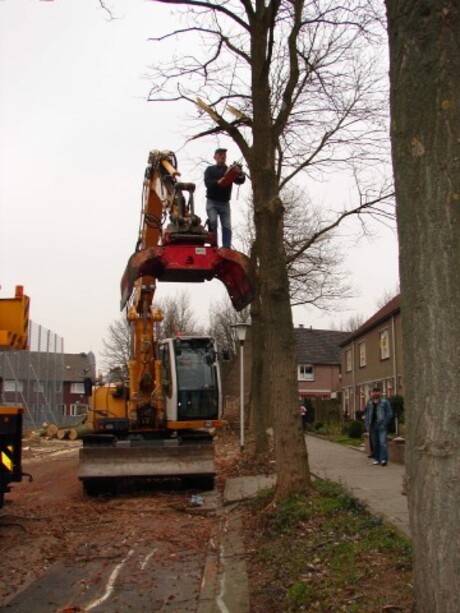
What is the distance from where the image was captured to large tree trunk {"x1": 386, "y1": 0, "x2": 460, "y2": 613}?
3490 mm

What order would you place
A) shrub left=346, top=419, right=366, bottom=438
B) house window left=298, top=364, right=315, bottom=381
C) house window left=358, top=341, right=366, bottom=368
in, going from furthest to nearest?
house window left=298, top=364, right=315, bottom=381, house window left=358, top=341, right=366, bottom=368, shrub left=346, top=419, right=366, bottom=438

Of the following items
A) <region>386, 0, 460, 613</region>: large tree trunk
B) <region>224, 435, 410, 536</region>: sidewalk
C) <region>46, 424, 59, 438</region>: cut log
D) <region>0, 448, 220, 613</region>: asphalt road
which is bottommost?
<region>0, 448, 220, 613</region>: asphalt road

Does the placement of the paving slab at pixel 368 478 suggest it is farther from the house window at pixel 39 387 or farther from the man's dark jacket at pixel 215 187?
the house window at pixel 39 387

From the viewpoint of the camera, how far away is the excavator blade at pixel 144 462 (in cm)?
1274

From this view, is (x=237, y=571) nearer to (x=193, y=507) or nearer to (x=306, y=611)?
(x=306, y=611)

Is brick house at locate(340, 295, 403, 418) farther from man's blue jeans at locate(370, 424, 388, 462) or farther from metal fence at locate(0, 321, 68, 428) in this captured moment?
metal fence at locate(0, 321, 68, 428)

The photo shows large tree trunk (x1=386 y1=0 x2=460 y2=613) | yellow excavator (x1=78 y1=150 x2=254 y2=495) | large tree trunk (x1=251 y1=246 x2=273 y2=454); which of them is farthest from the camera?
large tree trunk (x1=251 y1=246 x2=273 y2=454)

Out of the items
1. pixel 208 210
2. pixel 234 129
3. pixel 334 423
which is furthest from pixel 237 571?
pixel 334 423

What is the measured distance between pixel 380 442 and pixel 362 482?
3.33 m

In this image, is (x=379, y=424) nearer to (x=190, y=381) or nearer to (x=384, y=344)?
(x=190, y=381)

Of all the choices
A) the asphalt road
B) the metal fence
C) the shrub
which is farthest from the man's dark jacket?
the metal fence

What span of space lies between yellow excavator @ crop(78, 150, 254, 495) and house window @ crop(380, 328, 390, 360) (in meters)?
20.0

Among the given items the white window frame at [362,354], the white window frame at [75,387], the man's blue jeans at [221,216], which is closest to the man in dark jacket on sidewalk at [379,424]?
the man's blue jeans at [221,216]

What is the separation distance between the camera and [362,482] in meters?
11.5
